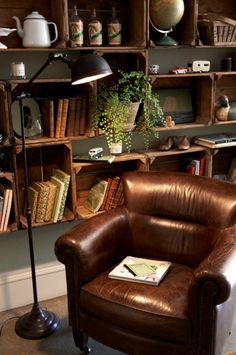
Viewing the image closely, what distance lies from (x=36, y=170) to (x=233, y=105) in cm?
142

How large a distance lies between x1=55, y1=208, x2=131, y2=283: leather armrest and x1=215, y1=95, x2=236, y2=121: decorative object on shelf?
3.30 ft

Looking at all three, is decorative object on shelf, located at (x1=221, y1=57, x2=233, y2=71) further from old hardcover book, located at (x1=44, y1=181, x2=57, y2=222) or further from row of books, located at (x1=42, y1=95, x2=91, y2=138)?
old hardcover book, located at (x1=44, y1=181, x2=57, y2=222)

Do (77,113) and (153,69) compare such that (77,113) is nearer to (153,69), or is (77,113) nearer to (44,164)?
(44,164)

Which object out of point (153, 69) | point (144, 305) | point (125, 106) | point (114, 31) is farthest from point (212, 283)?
point (114, 31)

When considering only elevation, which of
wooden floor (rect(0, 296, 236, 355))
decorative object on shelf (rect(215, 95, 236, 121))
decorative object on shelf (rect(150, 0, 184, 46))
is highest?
decorative object on shelf (rect(150, 0, 184, 46))

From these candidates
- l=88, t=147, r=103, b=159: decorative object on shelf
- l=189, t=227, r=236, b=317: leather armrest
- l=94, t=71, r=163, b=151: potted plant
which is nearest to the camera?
l=189, t=227, r=236, b=317: leather armrest

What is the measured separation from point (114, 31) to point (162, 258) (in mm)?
1337

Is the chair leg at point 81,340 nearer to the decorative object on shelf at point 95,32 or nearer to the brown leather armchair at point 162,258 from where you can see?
the brown leather armchair at point 162,258

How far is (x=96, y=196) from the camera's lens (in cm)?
247

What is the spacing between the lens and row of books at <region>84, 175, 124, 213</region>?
8.00 feet

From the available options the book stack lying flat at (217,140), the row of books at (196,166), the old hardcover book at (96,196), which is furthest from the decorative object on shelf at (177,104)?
the old hardcover book at (96,196)

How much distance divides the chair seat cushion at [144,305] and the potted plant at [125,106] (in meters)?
0.87

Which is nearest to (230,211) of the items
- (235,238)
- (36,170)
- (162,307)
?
(235,238)

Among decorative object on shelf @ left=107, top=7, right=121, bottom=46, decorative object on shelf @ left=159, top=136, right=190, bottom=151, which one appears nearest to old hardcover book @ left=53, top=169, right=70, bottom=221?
decorative object on shelf @ left=159, top=136, right=190, bottom=151
